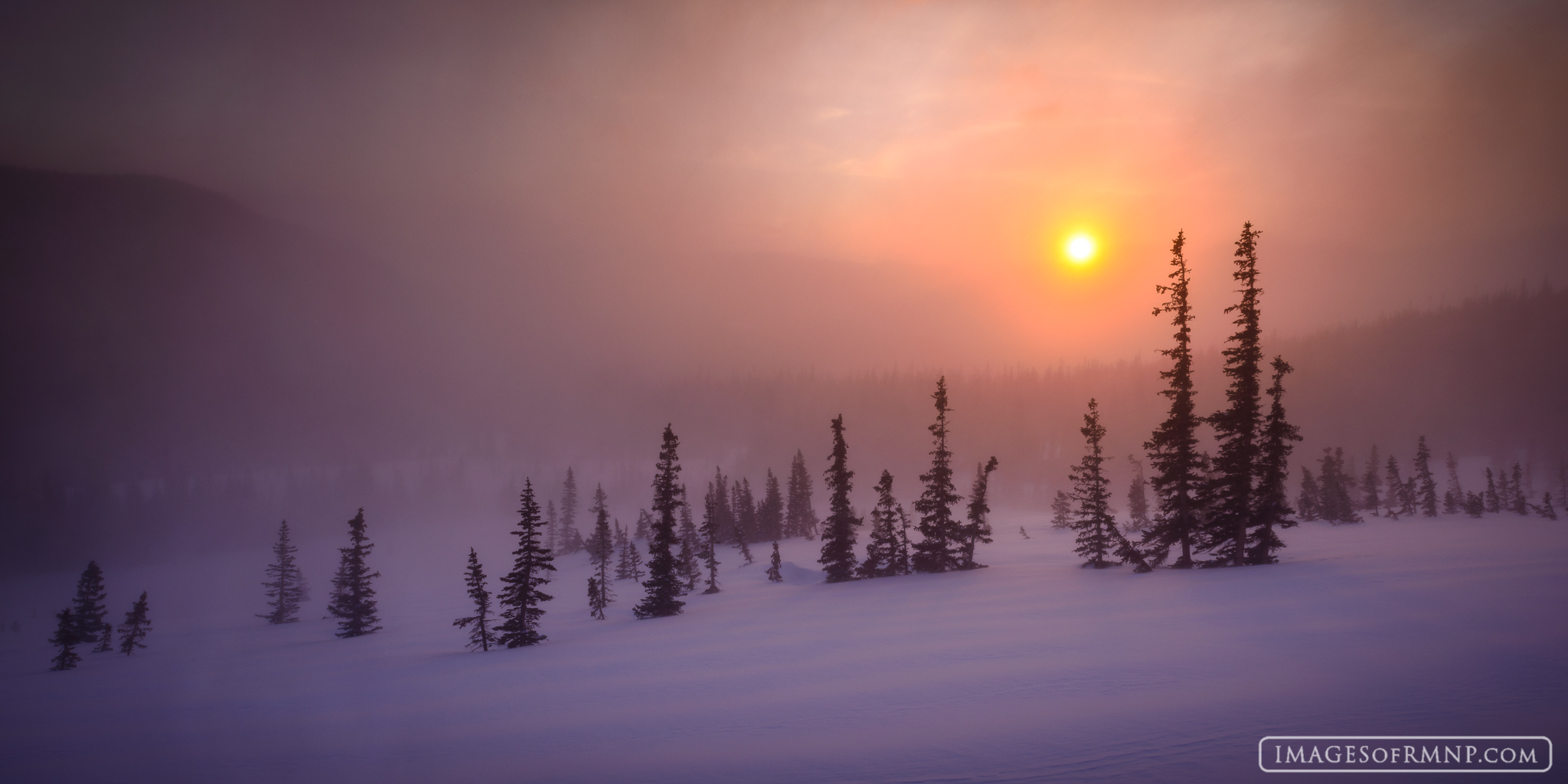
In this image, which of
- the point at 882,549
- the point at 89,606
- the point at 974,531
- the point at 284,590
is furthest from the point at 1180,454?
Answer: the point at 284,590

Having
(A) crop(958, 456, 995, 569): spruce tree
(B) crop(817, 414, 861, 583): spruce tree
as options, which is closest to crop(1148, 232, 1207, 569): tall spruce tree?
(A) crop(958, 456, 995, 569): spruce tree

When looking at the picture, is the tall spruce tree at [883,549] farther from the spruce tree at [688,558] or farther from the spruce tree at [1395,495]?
the spruce tree at [1395,495]

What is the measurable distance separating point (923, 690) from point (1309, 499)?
78304 mm

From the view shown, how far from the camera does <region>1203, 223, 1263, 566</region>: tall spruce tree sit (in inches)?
1058

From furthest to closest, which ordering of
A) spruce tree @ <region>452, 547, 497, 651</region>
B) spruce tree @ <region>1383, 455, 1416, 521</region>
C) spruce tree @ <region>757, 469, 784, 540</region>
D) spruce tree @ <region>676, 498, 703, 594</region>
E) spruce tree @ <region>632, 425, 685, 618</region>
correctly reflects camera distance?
spruce tree @ <region>757, 469, 784, 540</region> → spruce tree @ <region>1383, 455, 1416, 521</region> → spruce tree @ <region>676, 498, 703, 594</region> → spruce tree @ <region>632, 425, 685, 618</region> → spruce tree @ <region>452, 547, 497, 651</region>

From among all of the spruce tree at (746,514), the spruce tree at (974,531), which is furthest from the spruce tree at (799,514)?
the spruce tree at (974,531)

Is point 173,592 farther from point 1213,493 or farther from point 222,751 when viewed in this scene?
point 1213,493

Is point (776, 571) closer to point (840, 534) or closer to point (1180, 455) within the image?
point (840, 534)

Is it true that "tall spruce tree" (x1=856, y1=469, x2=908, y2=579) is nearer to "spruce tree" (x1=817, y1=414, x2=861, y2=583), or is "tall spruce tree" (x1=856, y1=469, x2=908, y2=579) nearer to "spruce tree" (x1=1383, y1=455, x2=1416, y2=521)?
"spruce tree" (x1=817, y1=414, x2=861, y2=583)

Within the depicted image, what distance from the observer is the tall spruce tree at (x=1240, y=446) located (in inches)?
1058

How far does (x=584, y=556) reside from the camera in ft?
333

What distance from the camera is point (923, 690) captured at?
12609mm

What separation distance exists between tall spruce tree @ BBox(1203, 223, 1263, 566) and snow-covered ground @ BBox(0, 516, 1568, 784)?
3.62 metres

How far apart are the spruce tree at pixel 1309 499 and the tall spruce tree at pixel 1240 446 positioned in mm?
47420
